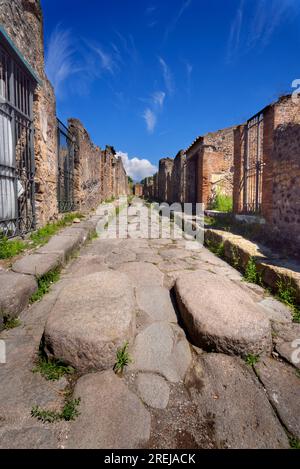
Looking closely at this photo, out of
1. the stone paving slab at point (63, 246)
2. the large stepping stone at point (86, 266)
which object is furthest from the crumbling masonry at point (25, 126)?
the large stepping stone at point (86, 266)

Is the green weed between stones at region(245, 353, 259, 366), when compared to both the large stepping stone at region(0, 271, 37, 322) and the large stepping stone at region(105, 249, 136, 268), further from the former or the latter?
the large stepping stone at region(105, 249, 136, 268)

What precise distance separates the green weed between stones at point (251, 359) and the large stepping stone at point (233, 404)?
39mm

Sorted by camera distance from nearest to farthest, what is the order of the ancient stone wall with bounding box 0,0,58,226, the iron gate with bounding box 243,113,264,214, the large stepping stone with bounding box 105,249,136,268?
the large stepping stone with bounding box 105,249,136,268 < the ancient stone wall with bounding box 0,0,58,226 < the iron gate with bounding box 243,113,264,214

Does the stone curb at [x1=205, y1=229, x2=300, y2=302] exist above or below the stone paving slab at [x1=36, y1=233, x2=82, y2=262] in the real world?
below

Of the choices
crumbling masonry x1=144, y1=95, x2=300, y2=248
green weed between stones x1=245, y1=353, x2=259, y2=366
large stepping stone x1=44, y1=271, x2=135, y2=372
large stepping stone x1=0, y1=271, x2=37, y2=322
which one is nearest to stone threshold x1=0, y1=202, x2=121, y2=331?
large stepping stone x1=0, y1=271, x2=37, y2=322

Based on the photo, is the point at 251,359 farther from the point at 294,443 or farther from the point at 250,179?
the point at 250,179

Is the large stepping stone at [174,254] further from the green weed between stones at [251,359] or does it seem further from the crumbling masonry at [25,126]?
the crumbling masonry at [25,126]

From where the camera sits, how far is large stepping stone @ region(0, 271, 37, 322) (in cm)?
176

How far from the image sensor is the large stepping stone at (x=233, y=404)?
3.27 feet

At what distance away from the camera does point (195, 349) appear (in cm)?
156

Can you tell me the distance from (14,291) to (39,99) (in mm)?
3981

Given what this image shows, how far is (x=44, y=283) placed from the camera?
236 centimetres

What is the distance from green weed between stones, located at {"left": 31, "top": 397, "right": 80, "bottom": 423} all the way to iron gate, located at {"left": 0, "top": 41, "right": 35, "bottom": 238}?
9.01ft

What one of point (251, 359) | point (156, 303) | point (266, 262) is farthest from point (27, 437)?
point (266, 262)
